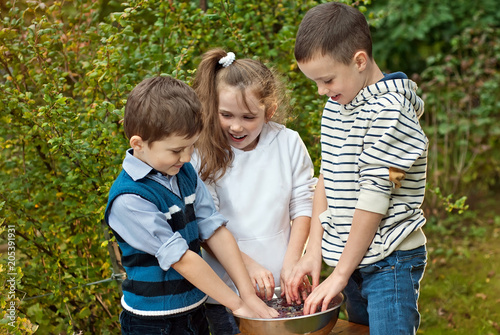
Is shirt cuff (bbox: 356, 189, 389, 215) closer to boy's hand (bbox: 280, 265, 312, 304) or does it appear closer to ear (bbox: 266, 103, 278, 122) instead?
boy's hand (bbox: 280, 265, 312, 304)

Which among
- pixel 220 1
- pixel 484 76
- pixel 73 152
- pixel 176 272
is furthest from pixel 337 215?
pixel 484 76

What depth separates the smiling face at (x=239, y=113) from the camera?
7.15 ft

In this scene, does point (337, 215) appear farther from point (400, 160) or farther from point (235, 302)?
point (235, 302)

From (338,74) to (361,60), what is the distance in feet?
0.30

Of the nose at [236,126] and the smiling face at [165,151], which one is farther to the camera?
the nose at [236,126]

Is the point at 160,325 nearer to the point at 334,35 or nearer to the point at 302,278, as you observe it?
the point at 302,278

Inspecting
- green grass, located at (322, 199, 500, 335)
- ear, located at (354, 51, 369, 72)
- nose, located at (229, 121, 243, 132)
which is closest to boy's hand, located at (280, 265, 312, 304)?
nose, located at (229, 121, 243, 132)

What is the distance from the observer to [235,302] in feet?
6.23

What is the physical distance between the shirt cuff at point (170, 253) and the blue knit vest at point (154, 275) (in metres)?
0.08

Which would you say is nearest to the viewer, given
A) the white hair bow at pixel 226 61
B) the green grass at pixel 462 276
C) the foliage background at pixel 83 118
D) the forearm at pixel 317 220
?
the forearm at pixel 317 220

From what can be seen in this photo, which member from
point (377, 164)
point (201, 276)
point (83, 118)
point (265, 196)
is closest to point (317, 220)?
point (265, 196)

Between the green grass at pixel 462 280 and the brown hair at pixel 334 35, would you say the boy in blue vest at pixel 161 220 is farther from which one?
the green grass at pixel 462 280

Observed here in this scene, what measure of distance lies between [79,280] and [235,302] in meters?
0.92

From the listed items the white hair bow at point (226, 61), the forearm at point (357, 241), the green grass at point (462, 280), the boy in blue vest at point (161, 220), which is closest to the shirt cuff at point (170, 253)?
the boy in blue vest at point (161, 220)
